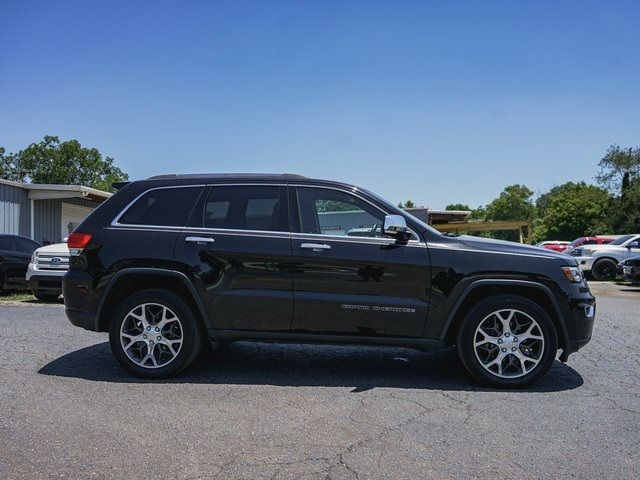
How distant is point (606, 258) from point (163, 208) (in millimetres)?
18379

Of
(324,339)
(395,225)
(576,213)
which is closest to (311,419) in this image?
(324,339)

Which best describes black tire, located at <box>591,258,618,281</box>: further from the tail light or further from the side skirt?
the tail light

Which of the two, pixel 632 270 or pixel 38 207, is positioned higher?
pixel 38 207

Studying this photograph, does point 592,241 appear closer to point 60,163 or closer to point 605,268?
point 605,268

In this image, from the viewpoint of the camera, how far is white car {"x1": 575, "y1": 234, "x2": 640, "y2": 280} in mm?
19703

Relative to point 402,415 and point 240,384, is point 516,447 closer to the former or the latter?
point 402,415

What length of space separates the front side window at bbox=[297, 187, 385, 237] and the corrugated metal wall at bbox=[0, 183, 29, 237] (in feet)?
54.0

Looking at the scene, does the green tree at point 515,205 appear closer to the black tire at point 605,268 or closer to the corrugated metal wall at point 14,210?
the black tire at point 605,268

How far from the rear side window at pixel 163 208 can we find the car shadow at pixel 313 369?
1508 mm

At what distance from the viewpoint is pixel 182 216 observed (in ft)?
18.1

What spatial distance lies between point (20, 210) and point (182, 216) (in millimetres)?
16694

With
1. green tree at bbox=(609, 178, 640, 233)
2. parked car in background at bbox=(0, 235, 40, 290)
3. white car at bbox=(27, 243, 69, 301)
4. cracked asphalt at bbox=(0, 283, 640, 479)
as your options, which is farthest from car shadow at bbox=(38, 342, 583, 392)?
green tree at bbox=(609, 178, 640, 233)

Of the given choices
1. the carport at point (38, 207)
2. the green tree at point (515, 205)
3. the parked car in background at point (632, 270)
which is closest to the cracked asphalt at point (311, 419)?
the parked car in background at point (632, 270)

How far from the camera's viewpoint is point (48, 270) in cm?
1114
